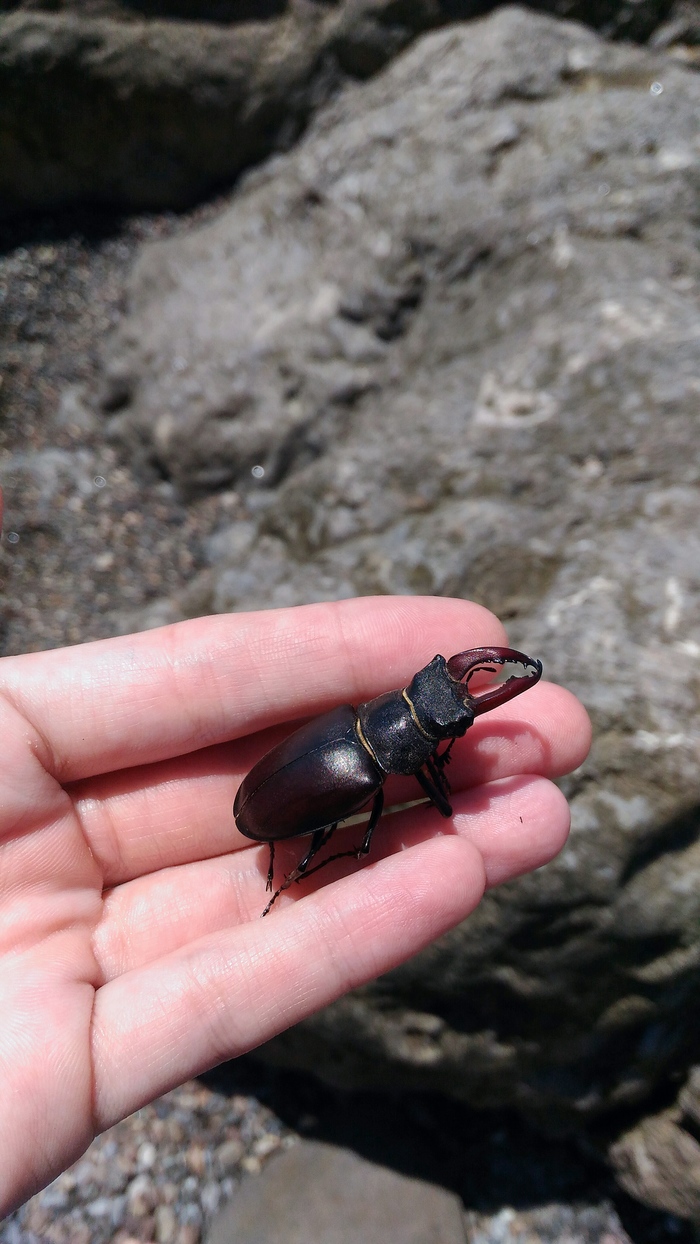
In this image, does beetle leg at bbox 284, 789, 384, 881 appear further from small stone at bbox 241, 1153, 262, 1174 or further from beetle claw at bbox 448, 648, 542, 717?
small stone at bbox 241, 1153, 262, 1174

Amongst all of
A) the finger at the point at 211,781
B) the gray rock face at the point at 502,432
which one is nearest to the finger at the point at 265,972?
the finger at the point at 211,781

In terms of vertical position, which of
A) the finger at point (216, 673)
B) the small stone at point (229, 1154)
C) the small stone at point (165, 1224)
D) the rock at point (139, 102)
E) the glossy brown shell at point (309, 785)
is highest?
the rock at point (139, 102)

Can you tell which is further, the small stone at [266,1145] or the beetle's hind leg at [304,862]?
the small stone at [266,1145]

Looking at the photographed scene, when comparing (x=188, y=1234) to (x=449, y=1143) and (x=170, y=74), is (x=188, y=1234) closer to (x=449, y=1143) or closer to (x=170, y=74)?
(x=449, y=1143)

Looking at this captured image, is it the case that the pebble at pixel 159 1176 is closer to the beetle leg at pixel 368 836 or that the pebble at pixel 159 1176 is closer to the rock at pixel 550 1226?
the rock at pixel 550 1226

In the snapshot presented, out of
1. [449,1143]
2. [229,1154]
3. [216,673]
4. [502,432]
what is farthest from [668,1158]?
[502,432]

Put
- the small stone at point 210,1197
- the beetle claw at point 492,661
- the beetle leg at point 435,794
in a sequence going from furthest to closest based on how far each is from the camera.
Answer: the small stone at point 210,1197 → the beetle leg at point 435,794 → the beetle claw at point 492,661

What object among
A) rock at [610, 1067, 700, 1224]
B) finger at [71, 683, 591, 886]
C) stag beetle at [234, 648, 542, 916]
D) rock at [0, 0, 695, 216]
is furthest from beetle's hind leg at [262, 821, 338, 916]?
rock at [0, 0, 695, 216]
